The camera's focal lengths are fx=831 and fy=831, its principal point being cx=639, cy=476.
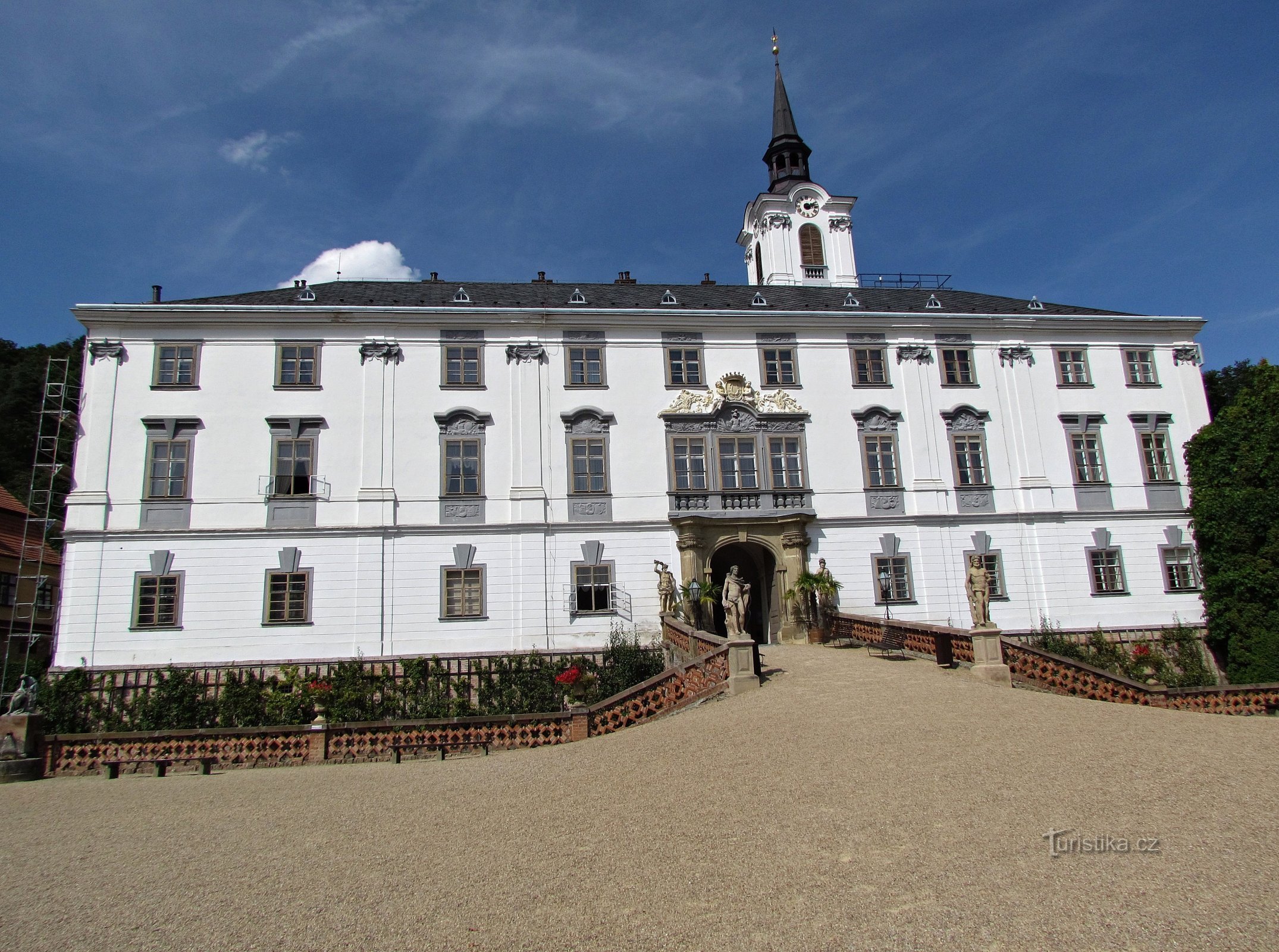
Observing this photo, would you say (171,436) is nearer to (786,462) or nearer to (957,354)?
(786,462)


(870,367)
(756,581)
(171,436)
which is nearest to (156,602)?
(171,436)

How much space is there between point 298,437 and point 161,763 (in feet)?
36.4

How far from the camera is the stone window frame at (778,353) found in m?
27.4

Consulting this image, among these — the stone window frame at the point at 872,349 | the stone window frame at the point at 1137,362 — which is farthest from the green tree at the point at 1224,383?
the stone window frame at the point at 872,349

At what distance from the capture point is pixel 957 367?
28125 millimetres

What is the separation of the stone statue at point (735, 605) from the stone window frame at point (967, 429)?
11.9 m

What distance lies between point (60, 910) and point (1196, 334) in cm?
3433

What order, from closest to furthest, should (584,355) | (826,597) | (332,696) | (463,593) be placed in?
(332,696), (463,593), (826,597), (584,355)

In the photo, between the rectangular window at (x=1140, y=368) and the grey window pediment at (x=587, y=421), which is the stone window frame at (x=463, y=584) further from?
the rectangular window at (x=1140, y=368)

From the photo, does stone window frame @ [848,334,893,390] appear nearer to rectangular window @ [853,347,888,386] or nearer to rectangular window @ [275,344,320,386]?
rectangular window @ [853,347,888,386]

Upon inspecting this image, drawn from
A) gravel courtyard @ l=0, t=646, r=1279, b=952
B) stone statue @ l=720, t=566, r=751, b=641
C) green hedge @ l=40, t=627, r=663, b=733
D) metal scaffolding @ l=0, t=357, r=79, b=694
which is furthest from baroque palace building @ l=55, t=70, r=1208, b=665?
gravel courtyard @ l=0, t=646, r=1279, b=952

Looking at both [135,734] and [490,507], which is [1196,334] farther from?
[135,734]

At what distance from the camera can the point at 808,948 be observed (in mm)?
6133

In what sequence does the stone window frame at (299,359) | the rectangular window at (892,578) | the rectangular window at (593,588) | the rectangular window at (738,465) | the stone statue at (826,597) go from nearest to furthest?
the stone statue at (826,597)
the rectangular window at (593,588)
the stone window frame at (299,359)
the rectangular window at (892,578)
the rectangular window at (738,465)
